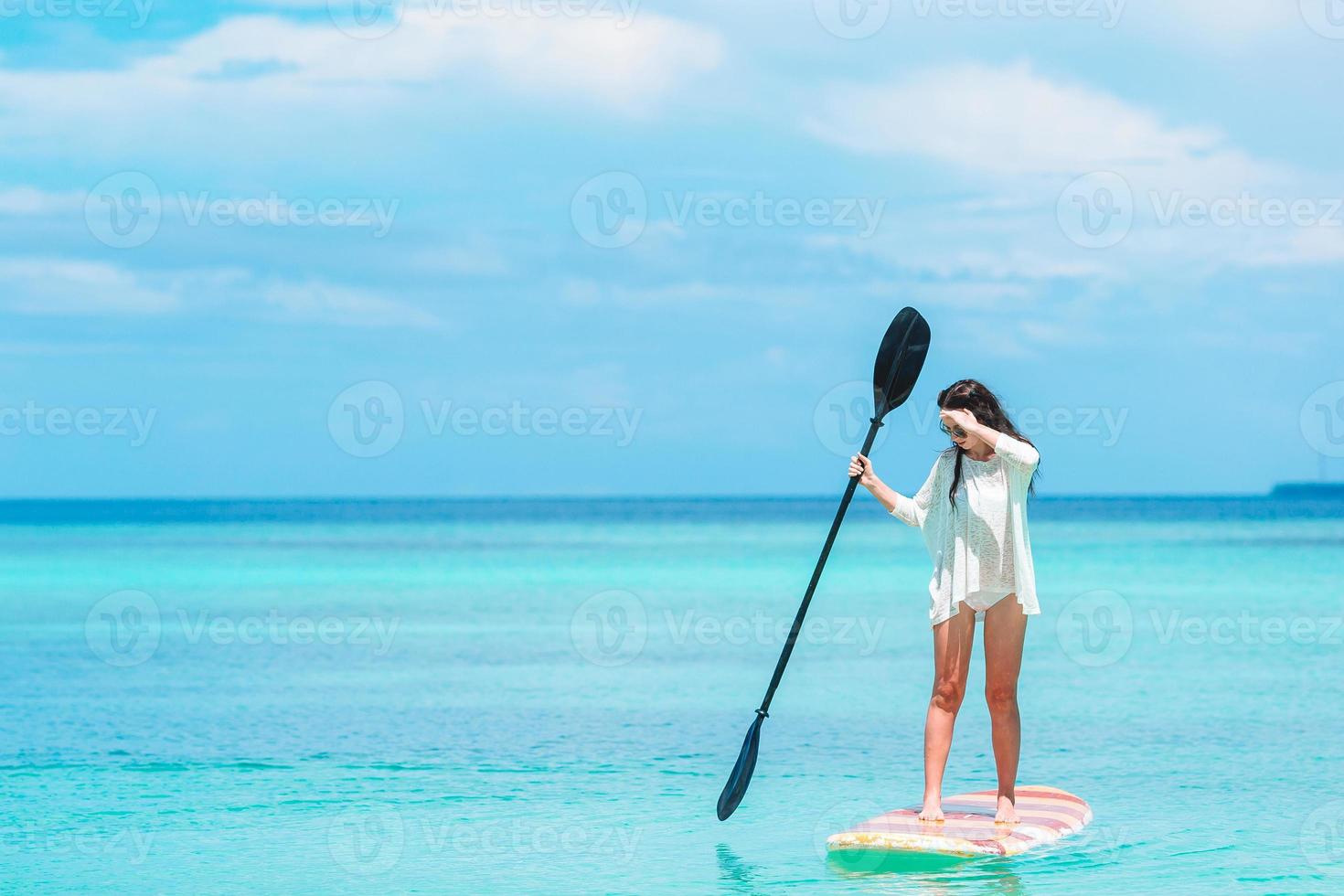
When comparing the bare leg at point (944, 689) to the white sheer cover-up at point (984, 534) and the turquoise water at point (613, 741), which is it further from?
the turquoise water at point (613, 741)

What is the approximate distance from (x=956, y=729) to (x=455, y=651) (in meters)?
6.92

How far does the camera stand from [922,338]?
Result: 6.92 m

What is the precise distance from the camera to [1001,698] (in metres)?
6.52

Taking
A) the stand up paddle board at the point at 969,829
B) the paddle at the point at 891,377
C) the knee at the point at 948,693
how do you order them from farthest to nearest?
the paddle at the point at 891,377 < the knee at the point at 948,693 < the stand up paddle board at the point at 969,829

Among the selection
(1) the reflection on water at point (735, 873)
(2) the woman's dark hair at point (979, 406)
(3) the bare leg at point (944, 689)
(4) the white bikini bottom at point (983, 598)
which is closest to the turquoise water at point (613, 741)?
(1) the reflection on water at point (735, 873)

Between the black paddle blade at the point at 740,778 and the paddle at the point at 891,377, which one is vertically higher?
the paddle at the point at 891,377

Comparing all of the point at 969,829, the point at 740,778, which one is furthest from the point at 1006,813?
the point at 740,778

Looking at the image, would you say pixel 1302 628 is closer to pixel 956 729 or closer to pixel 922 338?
pixel 956 729

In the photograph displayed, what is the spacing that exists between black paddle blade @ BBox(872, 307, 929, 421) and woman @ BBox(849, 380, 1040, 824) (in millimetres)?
411

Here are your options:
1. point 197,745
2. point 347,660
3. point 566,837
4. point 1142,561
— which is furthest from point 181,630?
point 1142,561

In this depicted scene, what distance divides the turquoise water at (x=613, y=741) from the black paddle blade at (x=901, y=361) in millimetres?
2013

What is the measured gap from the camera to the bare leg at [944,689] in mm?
6500

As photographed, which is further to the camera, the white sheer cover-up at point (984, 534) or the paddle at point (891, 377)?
the paddle at point (891, 377)

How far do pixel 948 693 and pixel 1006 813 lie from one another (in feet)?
2.17
